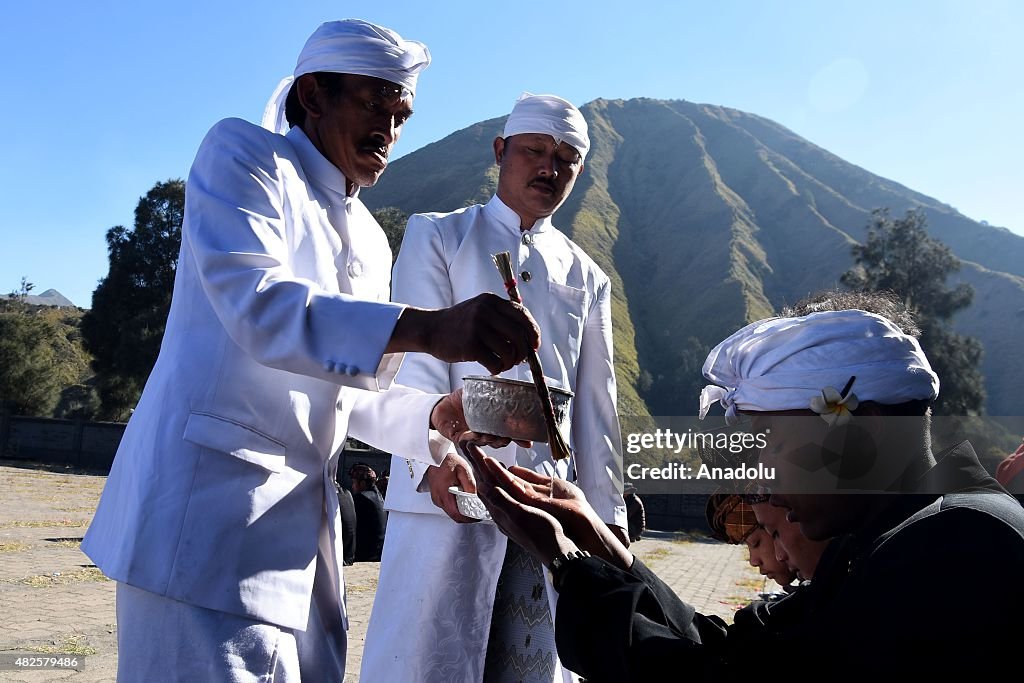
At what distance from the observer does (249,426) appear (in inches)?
77.2

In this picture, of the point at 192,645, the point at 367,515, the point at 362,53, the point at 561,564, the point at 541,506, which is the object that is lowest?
the point at 367,515

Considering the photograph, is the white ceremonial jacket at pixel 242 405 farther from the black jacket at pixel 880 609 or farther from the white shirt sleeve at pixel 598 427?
the white shirt sleeve at pixel 598 427

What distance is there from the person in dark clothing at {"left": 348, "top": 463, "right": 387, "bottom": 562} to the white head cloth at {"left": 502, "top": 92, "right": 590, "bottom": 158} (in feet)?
25.5

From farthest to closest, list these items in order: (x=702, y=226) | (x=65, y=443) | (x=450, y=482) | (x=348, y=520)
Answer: (x=702, y=226) → (x=65, y=443) → (x=348, y=520) → (x=450, y=482)

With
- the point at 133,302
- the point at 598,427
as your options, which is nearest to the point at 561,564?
the point at 598,427

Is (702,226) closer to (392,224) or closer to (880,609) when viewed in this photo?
(392,224)

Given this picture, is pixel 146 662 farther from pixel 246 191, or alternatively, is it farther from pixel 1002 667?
pixel 1002 667

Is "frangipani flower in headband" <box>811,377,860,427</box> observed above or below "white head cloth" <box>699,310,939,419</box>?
below

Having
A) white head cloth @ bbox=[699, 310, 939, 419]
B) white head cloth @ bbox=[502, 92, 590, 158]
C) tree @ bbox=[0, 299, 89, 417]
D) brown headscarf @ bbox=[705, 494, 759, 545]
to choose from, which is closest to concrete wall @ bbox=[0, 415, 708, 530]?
tree @ bbox=[0, 299, 89, 417]

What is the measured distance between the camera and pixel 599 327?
3818 mm

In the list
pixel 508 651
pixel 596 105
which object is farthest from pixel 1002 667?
pixel 596 105

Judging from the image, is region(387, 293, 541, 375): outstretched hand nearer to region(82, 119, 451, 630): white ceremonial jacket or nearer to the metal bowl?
region(82, 119, 451, 630): white ceremonial jacket

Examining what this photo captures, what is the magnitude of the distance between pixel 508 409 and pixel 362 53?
979 mm

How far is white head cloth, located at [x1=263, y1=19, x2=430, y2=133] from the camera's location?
2334 mm
